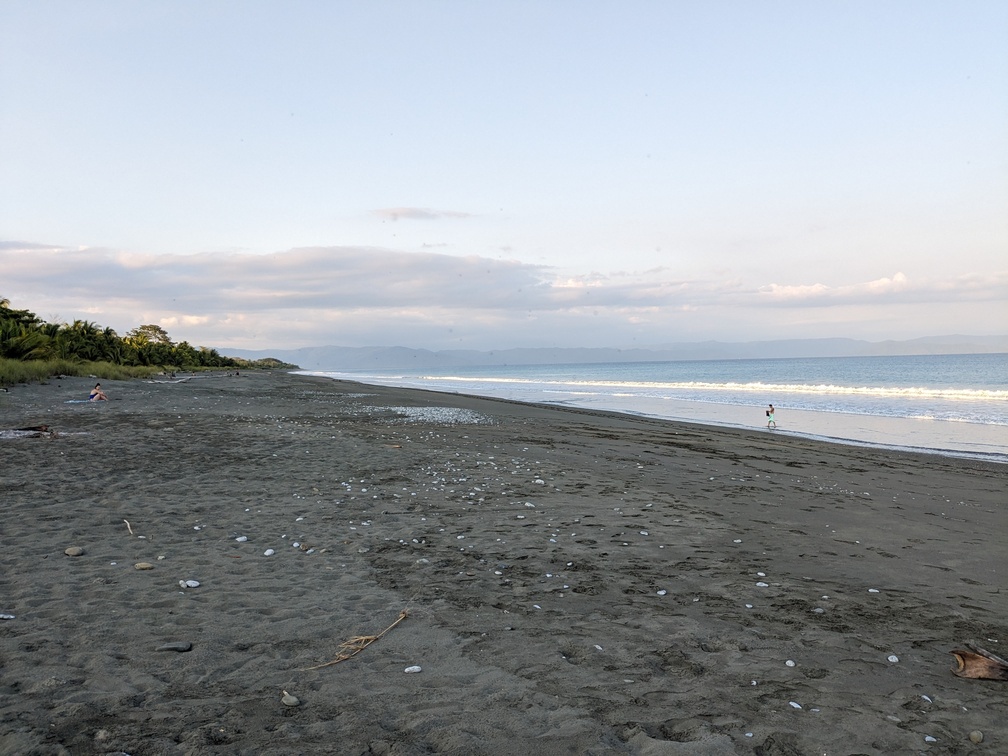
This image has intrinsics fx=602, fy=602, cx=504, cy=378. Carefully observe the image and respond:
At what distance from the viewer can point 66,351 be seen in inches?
1430

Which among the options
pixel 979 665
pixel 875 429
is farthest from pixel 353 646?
pixel 875 429

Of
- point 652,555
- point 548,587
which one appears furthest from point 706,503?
point 548,587

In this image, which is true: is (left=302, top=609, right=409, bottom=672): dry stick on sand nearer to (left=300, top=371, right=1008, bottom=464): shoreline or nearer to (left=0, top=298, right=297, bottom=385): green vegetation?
(left=300, top=371, right=1008, bottom=464): shoreline

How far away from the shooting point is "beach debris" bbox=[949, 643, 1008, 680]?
4336 mm

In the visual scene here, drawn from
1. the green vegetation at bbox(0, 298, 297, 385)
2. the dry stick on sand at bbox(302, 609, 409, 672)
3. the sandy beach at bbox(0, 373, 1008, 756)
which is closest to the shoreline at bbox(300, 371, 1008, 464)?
the sandy beach at bbox(0, 373, 1008, 756)

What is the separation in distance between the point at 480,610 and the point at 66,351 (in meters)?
40.7

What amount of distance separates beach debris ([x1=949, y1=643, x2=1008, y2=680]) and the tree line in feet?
116

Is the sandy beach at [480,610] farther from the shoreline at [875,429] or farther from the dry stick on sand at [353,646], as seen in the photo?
Answer: the shoreline at [875,429]

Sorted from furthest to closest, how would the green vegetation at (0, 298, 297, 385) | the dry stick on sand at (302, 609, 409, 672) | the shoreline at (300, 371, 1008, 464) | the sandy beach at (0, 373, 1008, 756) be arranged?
the green vegetation at (0, 298, 297, 385) → the shoreline at (300, 371, 1008, 464) → the dry stick on sand at (302, 609, 409, 672) → the sandy beach at (0, 373, 1008, 756)

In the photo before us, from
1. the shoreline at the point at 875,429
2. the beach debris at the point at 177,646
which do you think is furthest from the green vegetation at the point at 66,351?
the shoreline at the point at 875,429

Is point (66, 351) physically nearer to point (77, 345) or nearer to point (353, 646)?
point (77, 345)

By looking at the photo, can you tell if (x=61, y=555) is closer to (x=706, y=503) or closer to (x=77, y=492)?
(x=77, y=492)

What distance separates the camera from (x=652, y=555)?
710 cm

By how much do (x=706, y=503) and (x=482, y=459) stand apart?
5.19m
